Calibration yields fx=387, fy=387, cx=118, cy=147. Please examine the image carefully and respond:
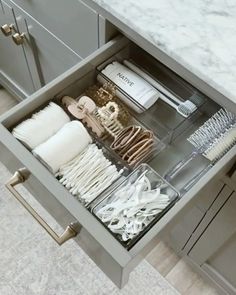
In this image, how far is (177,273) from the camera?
123cm

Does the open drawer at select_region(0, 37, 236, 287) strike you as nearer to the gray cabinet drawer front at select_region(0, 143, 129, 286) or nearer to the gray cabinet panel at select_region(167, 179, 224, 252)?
the gray cabinet drawer front at select_region(0, 143, 129, 286)

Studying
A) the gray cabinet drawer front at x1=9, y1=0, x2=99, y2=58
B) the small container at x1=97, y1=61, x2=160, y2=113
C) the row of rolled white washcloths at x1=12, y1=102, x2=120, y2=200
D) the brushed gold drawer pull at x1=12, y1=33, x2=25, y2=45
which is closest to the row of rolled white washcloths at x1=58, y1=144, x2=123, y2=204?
the row of rolled white washcloths at x1=12, y1=102, x2=120, y2=200

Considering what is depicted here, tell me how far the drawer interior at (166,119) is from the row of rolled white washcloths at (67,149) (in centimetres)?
3

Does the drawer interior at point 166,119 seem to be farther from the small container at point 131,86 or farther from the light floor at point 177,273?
the light floor at point 177,273

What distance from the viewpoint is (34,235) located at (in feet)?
4.17

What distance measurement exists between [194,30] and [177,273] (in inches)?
33.6

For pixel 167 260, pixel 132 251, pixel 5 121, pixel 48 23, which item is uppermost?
pixel 48 23

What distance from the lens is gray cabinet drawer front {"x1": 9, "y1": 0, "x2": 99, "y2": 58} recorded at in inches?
29.0

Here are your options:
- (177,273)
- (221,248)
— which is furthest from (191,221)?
(177,273)

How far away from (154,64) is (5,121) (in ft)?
1.11

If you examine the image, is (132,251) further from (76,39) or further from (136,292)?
(136,292)

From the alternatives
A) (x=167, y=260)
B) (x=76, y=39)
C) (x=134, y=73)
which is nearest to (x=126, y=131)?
(x=134, y=73)

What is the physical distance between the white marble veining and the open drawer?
121 mm

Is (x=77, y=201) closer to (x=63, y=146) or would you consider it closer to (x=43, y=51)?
(x=63, y=146)
